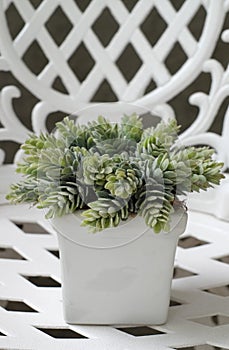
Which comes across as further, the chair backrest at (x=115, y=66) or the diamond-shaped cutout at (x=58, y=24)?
the diamond-shaped cutout at (x=58, y=24)

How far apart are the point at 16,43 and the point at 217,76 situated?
0.30 metres

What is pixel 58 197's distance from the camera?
2.45 feet

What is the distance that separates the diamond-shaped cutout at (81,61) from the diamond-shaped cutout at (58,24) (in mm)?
40

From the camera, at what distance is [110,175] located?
737 millimetres

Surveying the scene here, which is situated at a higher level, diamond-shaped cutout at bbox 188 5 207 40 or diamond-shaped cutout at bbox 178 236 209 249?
diamond-shaped cutout at bbox 188 5 207 40

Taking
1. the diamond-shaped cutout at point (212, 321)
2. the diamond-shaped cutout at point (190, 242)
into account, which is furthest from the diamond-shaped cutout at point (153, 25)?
the diamond-shaped cutout at point (212, 321)

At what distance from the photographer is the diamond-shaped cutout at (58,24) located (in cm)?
136

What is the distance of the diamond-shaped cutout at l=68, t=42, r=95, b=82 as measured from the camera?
139 cm

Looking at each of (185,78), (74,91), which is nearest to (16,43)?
(74,91)

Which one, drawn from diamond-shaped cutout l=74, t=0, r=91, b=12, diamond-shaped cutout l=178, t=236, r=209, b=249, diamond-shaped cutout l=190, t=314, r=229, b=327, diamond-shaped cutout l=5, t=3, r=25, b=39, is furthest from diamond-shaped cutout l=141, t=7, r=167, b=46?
diamond-shaped cutout l=190, t=314, r=229, b=327

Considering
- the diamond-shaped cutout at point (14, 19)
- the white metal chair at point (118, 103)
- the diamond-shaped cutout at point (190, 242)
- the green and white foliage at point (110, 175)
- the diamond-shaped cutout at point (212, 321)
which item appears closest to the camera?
the green and white foliage at point (110, 175)

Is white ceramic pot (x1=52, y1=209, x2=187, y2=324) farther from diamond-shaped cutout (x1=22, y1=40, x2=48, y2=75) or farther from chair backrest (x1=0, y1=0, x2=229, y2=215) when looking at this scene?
diamond-shaped cutout (x1=22, y1=40, x2=48, y2=75)

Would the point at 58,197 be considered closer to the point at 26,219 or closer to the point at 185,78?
the point at 26,219

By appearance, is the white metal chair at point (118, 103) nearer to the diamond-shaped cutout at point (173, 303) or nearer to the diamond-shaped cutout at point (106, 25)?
the diamond-shaped cutout at point (173, 303)
